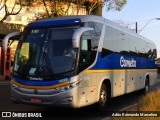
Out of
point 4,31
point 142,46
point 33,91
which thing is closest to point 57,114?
point 33,91

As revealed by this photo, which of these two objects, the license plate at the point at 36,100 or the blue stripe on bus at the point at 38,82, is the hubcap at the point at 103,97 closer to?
the blue stripe on bus at the point at 38,82

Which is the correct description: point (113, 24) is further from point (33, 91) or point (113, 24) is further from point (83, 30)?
point (33, 91)

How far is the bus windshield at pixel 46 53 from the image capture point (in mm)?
10586

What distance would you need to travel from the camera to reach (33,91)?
10609 millimetres

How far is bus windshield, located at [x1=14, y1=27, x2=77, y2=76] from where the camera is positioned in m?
10.6

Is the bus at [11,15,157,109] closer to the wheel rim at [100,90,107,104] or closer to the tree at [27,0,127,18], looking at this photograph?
the wheel rim at [100,90,107,104]

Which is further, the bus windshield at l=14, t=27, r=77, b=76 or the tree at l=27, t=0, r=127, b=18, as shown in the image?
the tree at l=27, t=0, r=127, b=18

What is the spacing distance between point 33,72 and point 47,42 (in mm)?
980

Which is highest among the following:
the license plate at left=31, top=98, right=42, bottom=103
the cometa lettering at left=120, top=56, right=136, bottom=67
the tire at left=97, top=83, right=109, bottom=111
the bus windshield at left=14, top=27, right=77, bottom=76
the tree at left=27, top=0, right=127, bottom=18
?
the tree at left=27, top=0, right=127, bottom=18

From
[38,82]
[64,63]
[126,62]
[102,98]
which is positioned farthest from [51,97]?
[126,62]

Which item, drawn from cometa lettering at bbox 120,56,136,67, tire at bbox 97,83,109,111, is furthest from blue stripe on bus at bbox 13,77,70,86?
cometa lettering at bbox 120,56,136,67

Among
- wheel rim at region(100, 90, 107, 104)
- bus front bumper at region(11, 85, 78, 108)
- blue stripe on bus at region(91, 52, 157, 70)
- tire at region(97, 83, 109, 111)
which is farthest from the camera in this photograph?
wheel rim at region(100, 90, 107, 104)

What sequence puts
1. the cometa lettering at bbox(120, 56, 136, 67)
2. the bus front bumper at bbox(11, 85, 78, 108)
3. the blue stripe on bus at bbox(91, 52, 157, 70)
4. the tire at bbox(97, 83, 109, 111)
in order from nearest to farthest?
the bus front bumper at bbox(11, 85, 78, 108), the blue stripe on bus at bbox(91, 52, 157, 70), the tire at bbox(97, 83, 109, 111), the cometa lettering at bbox(120, 56, 136, 67)

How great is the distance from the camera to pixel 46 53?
35.4ft
